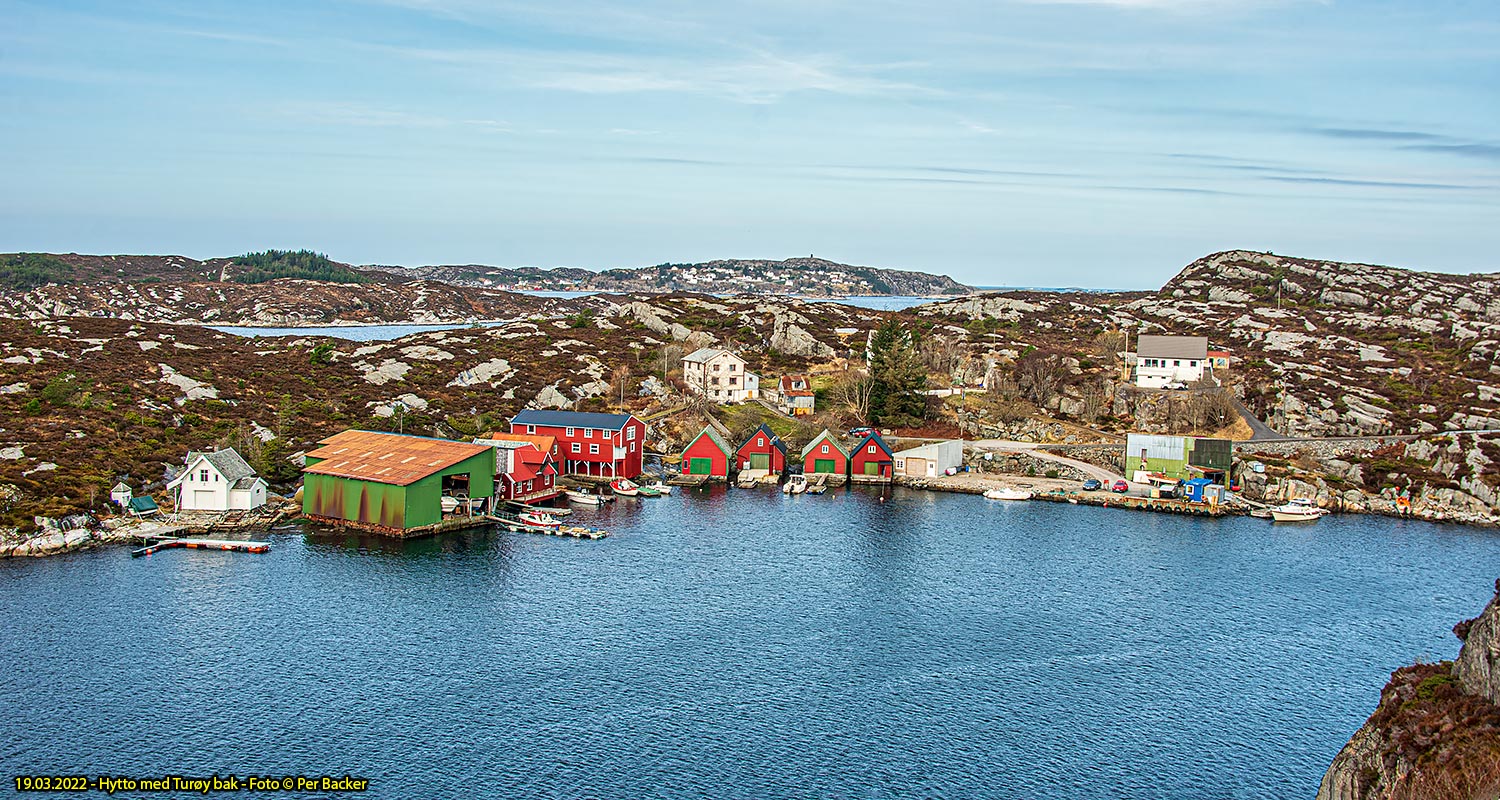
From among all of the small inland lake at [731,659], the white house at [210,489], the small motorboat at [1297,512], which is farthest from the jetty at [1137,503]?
the white house at [210,489]

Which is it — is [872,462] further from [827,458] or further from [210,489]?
[210,489]

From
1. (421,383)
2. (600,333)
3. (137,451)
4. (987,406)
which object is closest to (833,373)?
(987,406)

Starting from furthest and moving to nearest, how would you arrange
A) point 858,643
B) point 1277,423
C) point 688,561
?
point 1277,423 < point 688,561 < point 858,643

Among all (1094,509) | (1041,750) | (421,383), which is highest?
(421,383)

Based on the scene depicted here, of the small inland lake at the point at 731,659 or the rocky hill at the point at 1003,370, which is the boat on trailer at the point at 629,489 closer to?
the small inland lake at the point at 731,659

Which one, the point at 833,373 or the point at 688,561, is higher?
the point at 833,373

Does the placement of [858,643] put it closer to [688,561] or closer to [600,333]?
[688,561]
